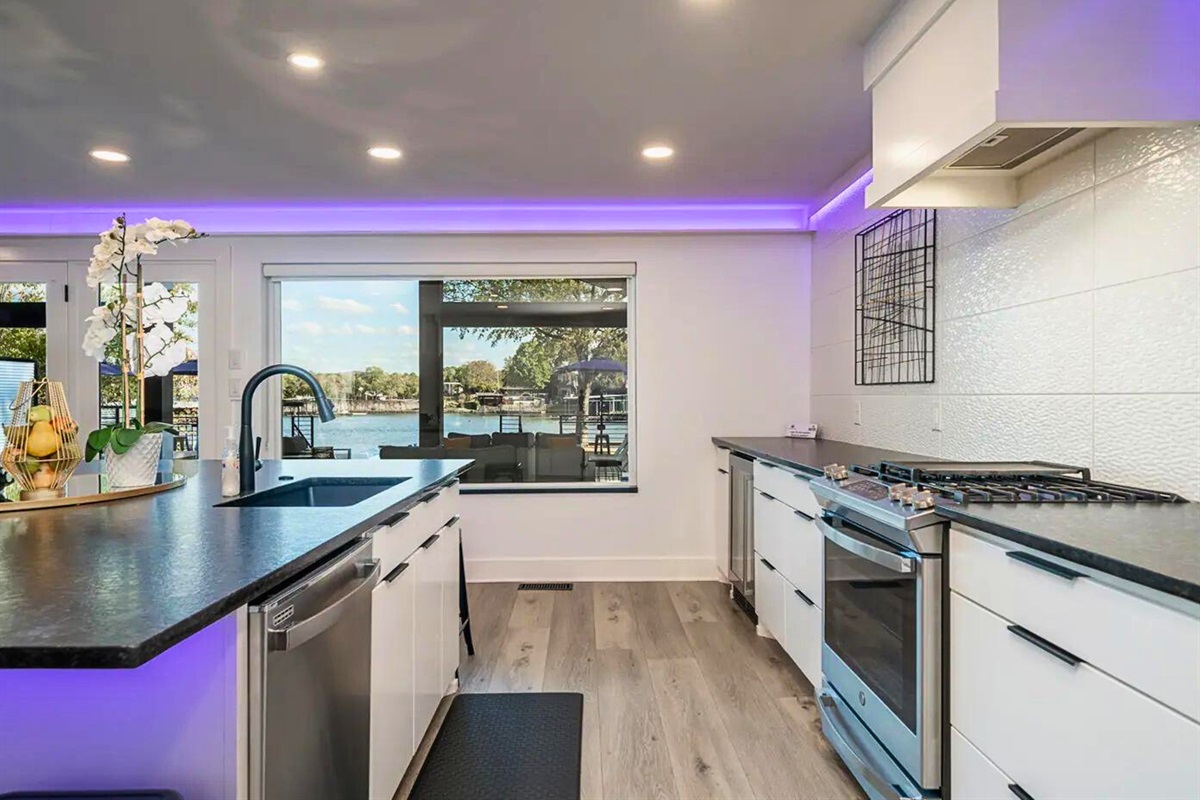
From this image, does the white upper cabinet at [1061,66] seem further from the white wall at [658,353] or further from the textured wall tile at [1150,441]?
the white wall at [658,353]

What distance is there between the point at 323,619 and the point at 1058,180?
2392 mm

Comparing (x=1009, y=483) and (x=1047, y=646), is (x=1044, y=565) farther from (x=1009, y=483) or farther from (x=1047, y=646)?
(x=1009, y=483)

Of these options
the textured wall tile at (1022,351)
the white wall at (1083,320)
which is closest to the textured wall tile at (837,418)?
the white wall at (1083,320)

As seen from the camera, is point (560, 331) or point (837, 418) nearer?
point (837, 418)

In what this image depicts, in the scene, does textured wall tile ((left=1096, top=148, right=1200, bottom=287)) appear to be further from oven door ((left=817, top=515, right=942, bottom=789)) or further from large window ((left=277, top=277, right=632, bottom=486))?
large window ((left=277, top=277, right=632, bottom=486))

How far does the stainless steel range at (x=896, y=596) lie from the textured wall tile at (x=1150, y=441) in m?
0.05

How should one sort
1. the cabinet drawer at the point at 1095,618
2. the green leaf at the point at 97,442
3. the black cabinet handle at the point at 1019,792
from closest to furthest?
the cabinet drawer at the point at 1095,618 < the black cabinet handle at the point at 1019,792 < the green leaf at the point at 97,442

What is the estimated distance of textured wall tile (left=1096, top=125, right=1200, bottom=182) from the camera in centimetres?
151

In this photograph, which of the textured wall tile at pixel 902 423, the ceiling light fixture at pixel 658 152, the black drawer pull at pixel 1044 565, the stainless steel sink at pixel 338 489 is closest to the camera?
the black drawer pull at pixel 1044 565

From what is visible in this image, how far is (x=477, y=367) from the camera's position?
4.29 meters

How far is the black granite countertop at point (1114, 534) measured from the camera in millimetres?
951

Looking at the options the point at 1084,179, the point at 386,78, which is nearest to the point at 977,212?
the point at 1084,179

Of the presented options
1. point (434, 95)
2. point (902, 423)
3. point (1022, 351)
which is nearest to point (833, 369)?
point (902, 423)

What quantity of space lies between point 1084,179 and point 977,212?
0.50 metres
